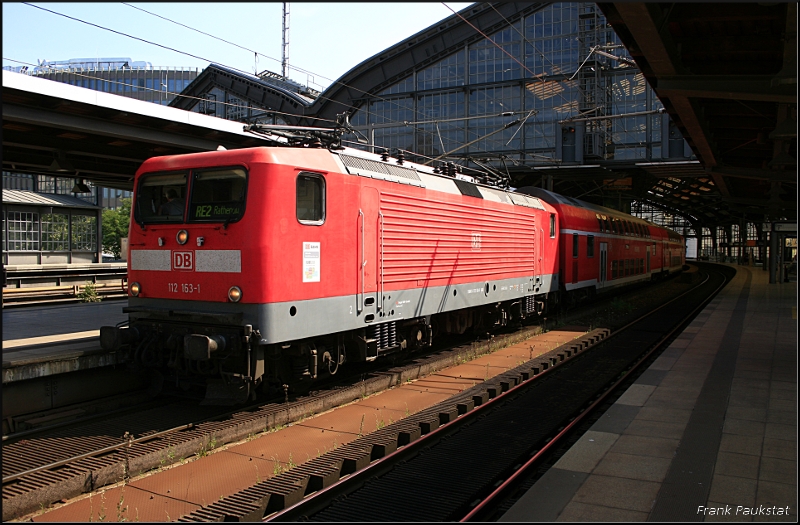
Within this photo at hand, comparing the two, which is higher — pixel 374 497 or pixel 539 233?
pixel 539 233

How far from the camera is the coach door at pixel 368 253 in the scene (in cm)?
991

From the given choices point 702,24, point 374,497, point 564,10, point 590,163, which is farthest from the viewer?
point 564,10

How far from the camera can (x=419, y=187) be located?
38.3 ft

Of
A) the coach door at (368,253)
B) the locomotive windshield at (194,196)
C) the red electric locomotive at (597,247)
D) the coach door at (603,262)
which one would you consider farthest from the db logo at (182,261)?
the coach door at (603,262)

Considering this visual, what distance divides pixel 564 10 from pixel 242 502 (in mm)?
35342

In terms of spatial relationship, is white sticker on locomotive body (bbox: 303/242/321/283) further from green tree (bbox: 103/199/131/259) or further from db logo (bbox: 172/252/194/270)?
green tree (bbox: 103/199/131/259)

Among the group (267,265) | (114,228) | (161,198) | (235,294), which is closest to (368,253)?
(267,265)

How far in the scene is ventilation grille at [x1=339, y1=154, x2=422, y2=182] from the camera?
32.4ft

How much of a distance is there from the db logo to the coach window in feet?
5.25

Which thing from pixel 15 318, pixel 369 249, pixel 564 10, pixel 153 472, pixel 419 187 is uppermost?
pixel 564 10

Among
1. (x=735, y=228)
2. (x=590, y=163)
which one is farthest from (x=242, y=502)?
(x=735, y=228)

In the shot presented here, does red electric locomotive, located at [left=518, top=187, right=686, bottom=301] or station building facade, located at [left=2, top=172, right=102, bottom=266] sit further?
station building facade, located at [left=2, top=172, right=102, bottom=266]

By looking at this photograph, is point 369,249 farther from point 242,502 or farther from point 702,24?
point 702,24

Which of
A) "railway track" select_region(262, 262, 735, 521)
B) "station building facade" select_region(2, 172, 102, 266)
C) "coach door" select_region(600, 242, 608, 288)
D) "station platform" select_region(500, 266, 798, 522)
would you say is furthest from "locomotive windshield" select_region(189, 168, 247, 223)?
"station building facade" select_region(2, 172, 102, 266)
